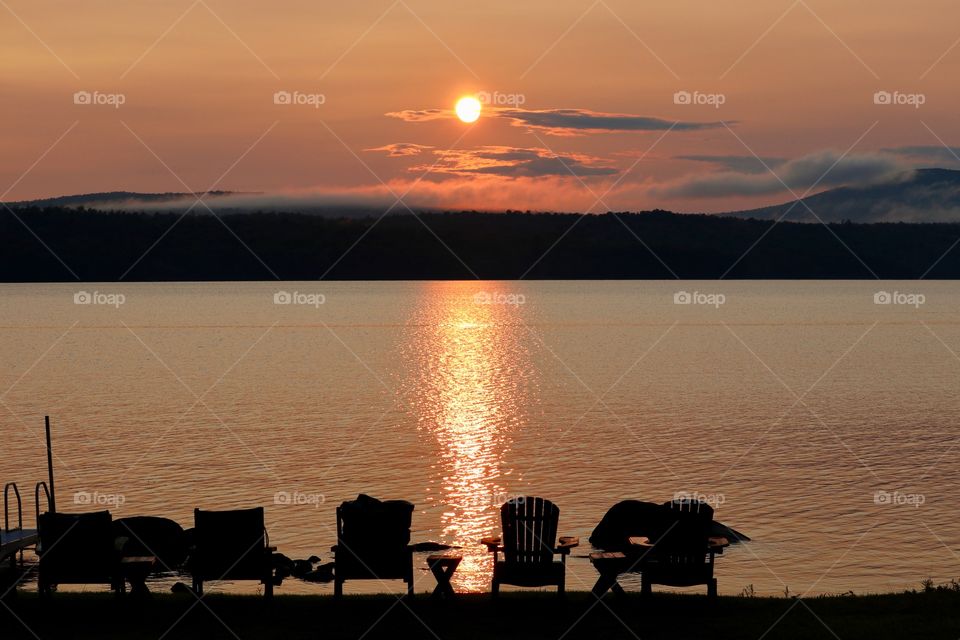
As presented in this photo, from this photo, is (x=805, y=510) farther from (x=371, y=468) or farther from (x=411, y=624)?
(x=411, y=624)

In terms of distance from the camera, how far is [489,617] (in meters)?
13.8

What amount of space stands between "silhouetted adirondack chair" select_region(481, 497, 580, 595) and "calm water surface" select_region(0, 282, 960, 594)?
8.39 m

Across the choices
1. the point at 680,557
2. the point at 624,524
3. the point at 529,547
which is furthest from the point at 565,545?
the point at 624,524

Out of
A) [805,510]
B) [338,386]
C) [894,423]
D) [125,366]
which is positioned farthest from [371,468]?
[125,366]

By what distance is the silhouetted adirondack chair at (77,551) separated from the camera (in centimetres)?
1432

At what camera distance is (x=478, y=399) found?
72750 mm

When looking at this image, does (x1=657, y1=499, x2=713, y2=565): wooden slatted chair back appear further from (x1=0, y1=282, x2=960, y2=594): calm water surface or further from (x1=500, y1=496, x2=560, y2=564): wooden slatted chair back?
(x1=0, y1=282, x2=960, y2=594): calm water surface

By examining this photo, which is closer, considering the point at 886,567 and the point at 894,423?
the point at 886,567

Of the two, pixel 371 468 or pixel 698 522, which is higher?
pixel 371 468

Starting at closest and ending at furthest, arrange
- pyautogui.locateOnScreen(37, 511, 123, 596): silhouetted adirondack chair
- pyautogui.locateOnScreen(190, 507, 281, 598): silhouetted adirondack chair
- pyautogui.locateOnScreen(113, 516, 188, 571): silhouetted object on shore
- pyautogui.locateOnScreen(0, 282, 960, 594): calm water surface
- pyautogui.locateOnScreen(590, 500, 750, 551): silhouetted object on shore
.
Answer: pyautogui.locateOnScreen(37, 511, 123, 596): silhouetted adirondack chair < pyautogui.locateOnScreen(190, 507, 281, 598): silhouetted adirondack chair < pyautogui.locateOnScreen(113, 516, 188, 571): silhouetted object on shore < pyautogui.locateOnScreen(590, 500, 750, 551): silhouetted object on shore < pyautogui.locateOnScreen(0, 282, 960, 594): calm water surface

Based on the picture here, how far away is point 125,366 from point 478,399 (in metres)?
38.0

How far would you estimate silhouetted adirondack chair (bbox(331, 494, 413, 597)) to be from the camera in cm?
1449

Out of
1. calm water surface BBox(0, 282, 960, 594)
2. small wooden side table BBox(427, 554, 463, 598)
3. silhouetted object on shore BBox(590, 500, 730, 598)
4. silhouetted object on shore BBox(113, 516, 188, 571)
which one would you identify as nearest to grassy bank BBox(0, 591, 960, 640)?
small wooden side table BBox(427, 554, 463, 598)

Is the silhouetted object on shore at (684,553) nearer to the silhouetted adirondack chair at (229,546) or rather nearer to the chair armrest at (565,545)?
the chair armrest at (565,545)
